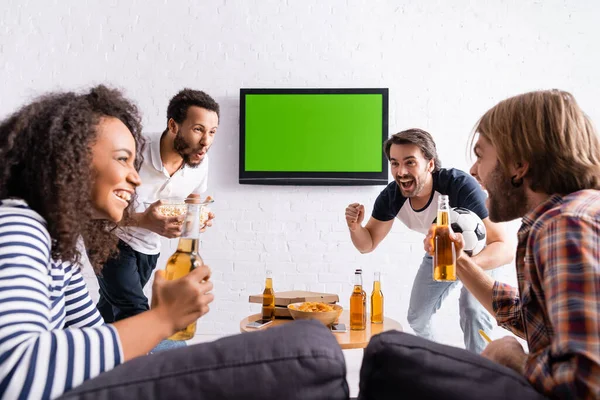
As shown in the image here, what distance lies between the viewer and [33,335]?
785mm

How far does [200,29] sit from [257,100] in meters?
0.70

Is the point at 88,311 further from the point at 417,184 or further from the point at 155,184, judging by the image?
the point at 417,184

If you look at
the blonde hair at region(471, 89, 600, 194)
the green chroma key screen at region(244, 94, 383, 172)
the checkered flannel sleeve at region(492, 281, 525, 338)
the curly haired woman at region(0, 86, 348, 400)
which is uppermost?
the green chroma key screen at region(244, 94, 383, 172)

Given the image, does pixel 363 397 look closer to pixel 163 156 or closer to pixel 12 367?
pixel 12 367

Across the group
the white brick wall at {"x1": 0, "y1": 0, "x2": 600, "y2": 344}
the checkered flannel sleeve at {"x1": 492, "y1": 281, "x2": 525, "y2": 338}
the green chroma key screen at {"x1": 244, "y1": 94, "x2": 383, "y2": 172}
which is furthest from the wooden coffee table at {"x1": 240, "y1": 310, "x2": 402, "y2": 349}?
the green chroma key screen at {"x1": 244, "y1": 94, "x2": 383, "y2": 172}

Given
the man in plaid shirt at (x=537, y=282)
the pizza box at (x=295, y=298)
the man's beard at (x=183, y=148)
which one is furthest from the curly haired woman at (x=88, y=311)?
the man's beard at (x=183, y=148)

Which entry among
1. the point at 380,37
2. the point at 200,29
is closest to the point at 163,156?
the point at 200,29

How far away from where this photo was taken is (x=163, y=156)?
2.73 meters

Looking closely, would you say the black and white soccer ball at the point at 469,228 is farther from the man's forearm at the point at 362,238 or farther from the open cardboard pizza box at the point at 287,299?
the man's forearm at the point at 362,238

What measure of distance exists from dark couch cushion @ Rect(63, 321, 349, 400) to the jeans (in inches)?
74.8

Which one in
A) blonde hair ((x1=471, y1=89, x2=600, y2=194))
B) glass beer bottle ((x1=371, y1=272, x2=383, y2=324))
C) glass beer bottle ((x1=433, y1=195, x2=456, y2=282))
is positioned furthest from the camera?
glass beer bottle ((x1=371, y1=272, x2=383, y2=324))

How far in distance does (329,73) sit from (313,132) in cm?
45

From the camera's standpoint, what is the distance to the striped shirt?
0.75 m

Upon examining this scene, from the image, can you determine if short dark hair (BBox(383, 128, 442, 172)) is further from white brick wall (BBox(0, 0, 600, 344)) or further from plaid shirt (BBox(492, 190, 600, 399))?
plaid shirt (BBox(492, 190, 600, 399))
